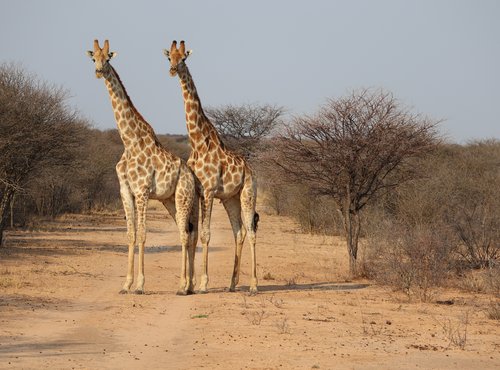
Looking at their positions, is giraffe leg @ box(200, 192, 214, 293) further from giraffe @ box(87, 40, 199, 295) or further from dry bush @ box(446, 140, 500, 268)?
dry bush @ box(446, 140, 500, 268)

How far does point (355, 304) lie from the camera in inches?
493

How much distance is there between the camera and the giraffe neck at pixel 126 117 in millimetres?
13602

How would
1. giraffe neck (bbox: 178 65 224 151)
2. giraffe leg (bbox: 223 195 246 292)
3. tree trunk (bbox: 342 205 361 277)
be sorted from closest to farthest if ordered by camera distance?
giraffe neck (bbox: 178 65 224 151)
giraffe leg (bbox: 223 195 246 292)
tree trunk (bbox: 342 205 361 277)

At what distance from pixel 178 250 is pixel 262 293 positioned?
7.63 m

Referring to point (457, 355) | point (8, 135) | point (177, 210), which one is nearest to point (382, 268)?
point (177, 210)

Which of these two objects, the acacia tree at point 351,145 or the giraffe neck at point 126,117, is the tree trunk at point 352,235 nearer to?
the acacia tree at point 351,145

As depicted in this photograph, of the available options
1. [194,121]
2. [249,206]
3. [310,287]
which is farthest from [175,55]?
[310,287]

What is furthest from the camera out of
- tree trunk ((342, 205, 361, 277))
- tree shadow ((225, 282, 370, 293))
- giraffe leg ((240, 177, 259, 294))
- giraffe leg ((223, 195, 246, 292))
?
tree trunk ((342, 205, 361, 277))

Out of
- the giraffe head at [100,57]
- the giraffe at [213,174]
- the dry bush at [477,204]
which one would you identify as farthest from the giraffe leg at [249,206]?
the dry bush at [477,204]

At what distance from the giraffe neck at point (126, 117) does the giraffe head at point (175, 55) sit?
88 centimetres

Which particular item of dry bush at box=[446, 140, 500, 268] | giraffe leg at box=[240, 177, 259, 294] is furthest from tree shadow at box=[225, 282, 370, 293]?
dry bush at box=[446, 140, 500, 268]

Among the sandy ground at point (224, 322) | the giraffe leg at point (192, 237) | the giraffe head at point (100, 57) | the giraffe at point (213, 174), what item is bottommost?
the sandy ground at point (224, 322)

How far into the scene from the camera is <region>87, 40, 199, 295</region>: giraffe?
13.1 metres

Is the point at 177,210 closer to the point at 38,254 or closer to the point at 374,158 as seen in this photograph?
the point at 374,158
